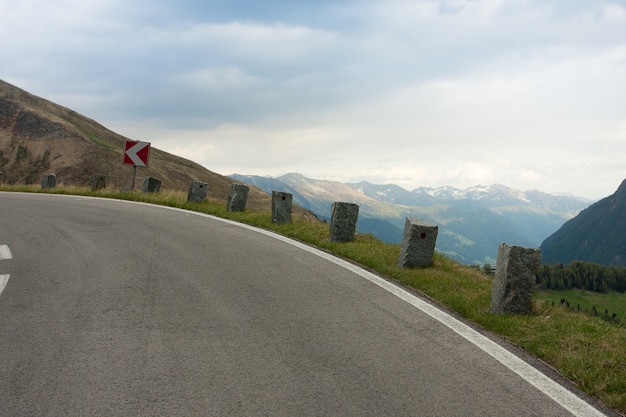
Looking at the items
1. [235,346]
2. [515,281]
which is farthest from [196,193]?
[235,346]

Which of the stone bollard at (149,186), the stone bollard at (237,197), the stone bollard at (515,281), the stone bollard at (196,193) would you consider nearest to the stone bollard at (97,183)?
the stone bollard at (149,186)

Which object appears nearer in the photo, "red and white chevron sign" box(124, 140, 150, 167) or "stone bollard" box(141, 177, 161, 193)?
"red and white chevron sign" box(124, 140, 150, 167)

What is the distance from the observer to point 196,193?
17.6 m

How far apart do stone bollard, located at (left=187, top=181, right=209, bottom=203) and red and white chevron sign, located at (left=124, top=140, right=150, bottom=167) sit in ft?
9.59

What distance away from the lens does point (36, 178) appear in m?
58.0

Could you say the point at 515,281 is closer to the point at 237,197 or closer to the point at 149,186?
the point at 237,197

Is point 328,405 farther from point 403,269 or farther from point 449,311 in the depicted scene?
point 403,269

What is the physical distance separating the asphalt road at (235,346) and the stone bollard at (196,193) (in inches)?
373

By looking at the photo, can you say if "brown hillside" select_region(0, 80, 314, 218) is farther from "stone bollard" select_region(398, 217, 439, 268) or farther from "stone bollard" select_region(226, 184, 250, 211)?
"stone bollard" select_region(398, 217, 439, 268)

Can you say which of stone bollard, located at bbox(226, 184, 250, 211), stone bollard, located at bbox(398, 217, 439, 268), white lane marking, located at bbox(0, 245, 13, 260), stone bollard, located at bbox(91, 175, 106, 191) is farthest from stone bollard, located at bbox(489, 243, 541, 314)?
A: stone bollard, located at bbox(91, 175, 106, 191)

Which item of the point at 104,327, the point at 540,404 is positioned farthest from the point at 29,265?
the point at 540,404

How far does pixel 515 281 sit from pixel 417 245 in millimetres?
2506

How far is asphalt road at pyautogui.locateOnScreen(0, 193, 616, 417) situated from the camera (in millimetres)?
3387

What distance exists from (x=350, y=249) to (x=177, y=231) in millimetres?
4158
